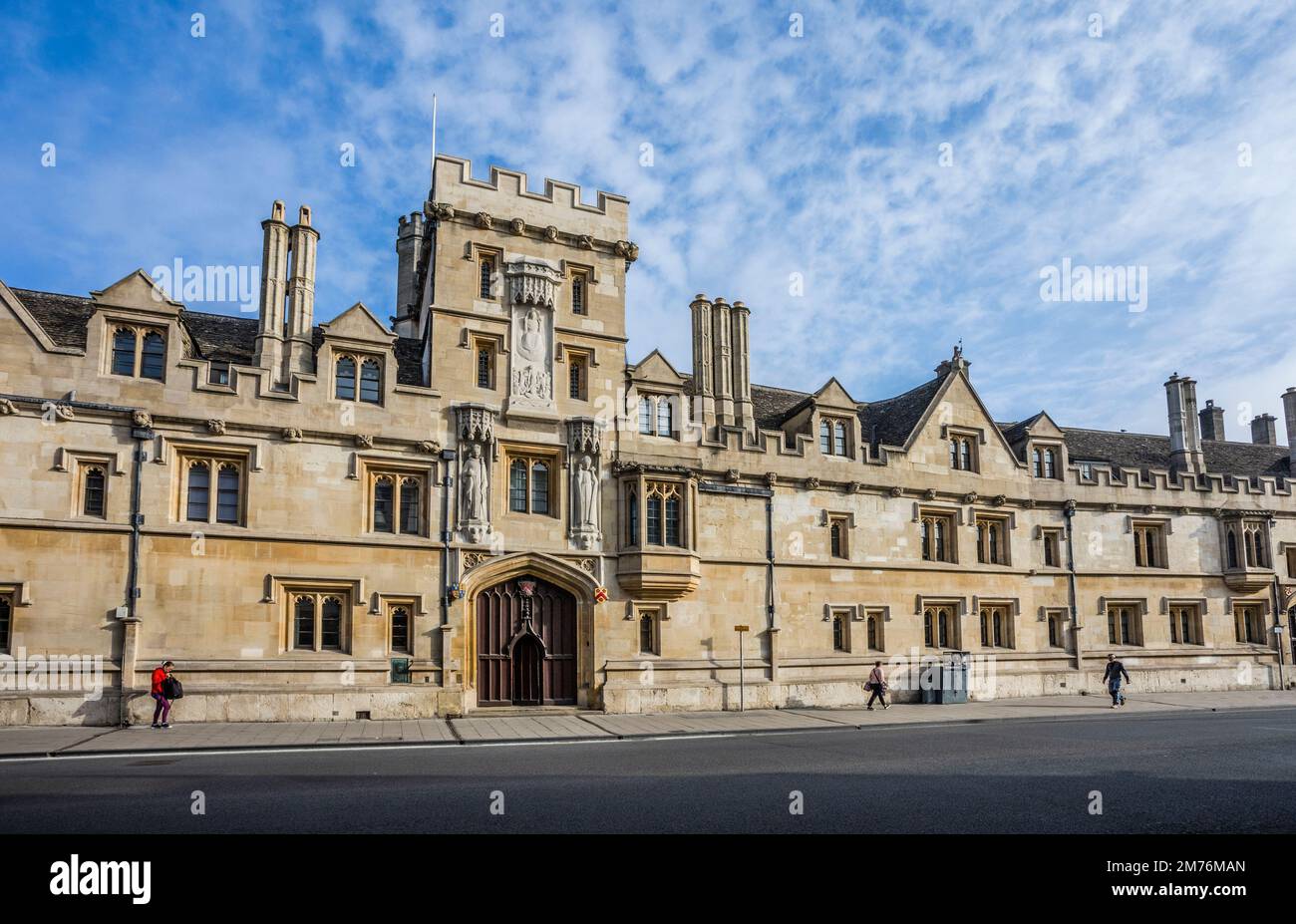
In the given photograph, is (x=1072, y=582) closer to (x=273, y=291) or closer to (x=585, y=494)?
(x=585, y=494)

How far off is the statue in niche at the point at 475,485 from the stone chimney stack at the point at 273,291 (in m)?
5.54

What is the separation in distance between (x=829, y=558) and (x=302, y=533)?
16244 mm

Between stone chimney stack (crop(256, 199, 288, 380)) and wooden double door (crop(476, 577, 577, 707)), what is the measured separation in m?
8.51

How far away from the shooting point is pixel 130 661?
20.8 meters

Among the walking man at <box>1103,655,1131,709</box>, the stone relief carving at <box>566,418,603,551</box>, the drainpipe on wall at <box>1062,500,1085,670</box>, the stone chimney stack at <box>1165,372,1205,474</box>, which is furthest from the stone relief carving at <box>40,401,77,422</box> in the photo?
the stone chimney stack at <box>1165,372,1205,474</box>

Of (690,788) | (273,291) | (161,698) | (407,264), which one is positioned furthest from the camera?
(407,264)

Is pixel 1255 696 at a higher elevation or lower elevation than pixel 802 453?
lower

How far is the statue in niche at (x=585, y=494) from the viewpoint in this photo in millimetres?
25719

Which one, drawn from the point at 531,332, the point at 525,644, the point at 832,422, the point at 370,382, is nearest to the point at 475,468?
the point at 370,382

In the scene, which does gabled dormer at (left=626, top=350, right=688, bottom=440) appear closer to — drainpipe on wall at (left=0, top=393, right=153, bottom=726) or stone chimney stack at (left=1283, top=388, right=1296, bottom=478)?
drainpipe on wall at (left=0, top=393, right=153, bottom=726)

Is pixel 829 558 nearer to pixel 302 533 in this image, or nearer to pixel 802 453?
pixel 802 453

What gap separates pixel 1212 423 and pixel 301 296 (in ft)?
144

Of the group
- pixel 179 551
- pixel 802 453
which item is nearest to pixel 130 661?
pixel 179 551

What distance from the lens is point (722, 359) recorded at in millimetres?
29484
